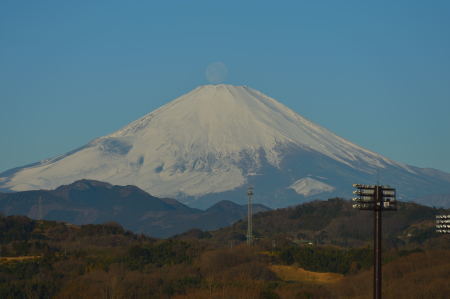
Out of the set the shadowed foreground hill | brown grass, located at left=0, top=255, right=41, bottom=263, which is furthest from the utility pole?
brown grass, located at left=0, top=255, right=41, bottom=263

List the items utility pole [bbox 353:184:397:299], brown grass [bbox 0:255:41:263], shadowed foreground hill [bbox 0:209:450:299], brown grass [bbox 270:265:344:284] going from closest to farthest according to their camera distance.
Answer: utility pole [bbox 353:184:397:299], shadowed foreground hill [bbox 0:209:450:299], brown grass [bbox 270:265:344:284], brown grass [bbox 0:255:41:263]

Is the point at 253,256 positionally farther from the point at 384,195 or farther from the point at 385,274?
the point at 384,195

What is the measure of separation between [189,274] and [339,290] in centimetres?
2987

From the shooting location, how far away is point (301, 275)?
162 metres

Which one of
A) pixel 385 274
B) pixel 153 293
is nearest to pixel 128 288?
pixel 153 293

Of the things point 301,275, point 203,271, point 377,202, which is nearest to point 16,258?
point 203,271

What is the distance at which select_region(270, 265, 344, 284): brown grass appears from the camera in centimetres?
15500

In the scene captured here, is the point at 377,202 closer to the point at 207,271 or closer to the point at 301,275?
the point at 207,271

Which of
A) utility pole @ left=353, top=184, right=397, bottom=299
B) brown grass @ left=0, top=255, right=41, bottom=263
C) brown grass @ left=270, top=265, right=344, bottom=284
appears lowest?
brown grass @ left=270, top=265, right=344, bottom=284

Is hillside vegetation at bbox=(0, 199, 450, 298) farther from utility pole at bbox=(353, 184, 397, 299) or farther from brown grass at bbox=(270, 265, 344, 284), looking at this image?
utility pole at bbox=(353, 184, 397, 299)

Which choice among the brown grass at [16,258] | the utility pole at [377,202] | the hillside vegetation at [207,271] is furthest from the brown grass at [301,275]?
the utility pole at [377,202]

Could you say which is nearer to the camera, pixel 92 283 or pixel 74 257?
pixel 92 283

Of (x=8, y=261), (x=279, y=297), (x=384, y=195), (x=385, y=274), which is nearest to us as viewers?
(x=384, y=195)

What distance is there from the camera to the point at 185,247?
181875 millimetres
